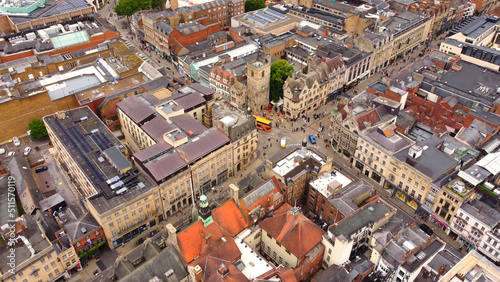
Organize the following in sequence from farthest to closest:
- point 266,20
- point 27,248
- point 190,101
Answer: point 266,20 < point 190,101 < point 27,248

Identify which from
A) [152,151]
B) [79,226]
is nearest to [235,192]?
[152,151]

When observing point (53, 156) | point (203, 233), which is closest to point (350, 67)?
point (203, 233)

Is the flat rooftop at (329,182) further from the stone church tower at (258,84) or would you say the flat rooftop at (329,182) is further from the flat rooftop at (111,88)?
the flat rooftop at (111,88)

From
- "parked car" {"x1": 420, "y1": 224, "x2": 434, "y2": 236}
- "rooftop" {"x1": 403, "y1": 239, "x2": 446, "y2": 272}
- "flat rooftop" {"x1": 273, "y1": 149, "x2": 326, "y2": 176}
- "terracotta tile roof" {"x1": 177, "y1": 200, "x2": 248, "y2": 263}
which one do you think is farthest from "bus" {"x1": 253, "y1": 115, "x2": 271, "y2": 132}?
"rooftop" {"x1": 403, "y1": 239, "x2": 446, "y2": 272}

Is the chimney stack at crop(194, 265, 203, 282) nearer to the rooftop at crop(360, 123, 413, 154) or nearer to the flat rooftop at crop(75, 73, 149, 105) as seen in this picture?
the rooftop at crop(360, 123, 413, 154)

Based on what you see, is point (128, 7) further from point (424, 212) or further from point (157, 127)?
point (424, 212)

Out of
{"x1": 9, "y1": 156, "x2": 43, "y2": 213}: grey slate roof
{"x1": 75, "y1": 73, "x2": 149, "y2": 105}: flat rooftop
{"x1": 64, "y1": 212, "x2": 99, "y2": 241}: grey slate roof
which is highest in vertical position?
{"x1": 75, "y1": 73, "x2": 149, "y2": 105}: flat rooftop

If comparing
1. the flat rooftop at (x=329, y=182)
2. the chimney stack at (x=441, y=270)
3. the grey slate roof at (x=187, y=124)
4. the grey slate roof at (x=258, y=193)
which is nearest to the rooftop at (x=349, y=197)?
the flat rooftop at (x=329, y=182)
